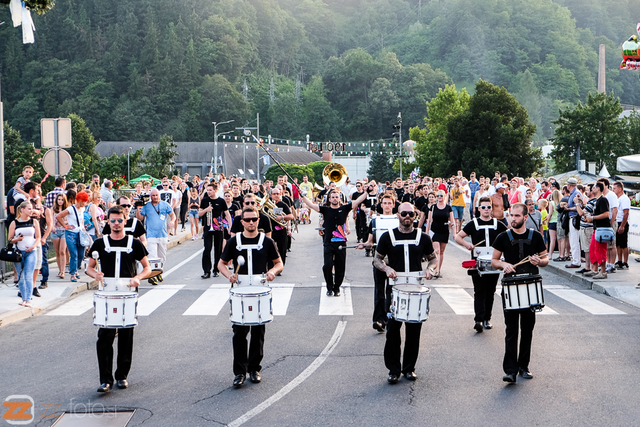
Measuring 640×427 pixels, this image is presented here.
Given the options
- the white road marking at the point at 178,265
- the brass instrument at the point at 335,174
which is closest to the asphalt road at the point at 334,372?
the white road marking at the point at 178,265

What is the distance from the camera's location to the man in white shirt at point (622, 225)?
15960 millimetres

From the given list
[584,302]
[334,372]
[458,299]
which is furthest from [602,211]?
[334,372]

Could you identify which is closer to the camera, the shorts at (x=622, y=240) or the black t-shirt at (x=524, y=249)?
the black t-shirt at (x=524, y=249)

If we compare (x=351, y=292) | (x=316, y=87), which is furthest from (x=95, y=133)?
(x=351, y=292)

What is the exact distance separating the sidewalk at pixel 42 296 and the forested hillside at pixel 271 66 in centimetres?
10901

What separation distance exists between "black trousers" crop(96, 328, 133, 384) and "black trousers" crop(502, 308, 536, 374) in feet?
13.5

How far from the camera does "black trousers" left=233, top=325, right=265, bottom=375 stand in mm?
7863

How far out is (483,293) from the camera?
34.7 feet

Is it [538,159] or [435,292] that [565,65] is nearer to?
[538,159]

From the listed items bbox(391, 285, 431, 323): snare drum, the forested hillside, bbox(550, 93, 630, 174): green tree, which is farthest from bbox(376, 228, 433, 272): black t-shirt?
the forested hillside

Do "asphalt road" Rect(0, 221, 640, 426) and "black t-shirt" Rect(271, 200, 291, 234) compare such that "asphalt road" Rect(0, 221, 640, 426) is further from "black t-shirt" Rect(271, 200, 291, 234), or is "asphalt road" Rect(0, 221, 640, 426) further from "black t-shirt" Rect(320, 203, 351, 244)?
"black t-shirt" Rect(271, 200, 291, 234)

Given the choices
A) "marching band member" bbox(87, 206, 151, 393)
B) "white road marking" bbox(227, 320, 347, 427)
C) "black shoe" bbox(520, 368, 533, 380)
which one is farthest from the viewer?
"black shoe" bbox(520, 368, 533, 380)

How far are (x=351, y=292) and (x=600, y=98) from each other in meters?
48.0

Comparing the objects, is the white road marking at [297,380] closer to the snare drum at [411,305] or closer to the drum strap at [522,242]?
the snare drum at [411,305]
